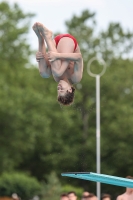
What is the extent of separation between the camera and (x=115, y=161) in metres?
53.1

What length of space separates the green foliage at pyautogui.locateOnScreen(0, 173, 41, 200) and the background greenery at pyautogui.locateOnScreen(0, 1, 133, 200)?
6142 millimetres

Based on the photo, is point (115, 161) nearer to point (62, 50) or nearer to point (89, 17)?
point (89, 17)

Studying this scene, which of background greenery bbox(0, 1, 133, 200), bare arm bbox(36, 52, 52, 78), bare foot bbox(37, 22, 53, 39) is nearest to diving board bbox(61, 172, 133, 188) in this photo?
bare arm bbox(36, 52, 52, 78)

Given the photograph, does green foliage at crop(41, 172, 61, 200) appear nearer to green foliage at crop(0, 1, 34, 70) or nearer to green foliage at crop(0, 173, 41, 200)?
green foliage at crop(0, 173, 41, 200)

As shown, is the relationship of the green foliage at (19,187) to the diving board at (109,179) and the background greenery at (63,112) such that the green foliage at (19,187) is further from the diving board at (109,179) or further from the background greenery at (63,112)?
the diving board at (109,179)

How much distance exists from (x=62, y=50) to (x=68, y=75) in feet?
1.47

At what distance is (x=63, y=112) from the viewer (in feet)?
171

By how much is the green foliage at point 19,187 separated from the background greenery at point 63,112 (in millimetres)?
6142

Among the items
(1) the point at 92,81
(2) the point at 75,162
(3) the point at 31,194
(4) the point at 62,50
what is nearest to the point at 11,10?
(1) the point at 92,81

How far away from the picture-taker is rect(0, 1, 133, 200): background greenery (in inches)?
1918

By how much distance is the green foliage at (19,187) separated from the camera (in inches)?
1561

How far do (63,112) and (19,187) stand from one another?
1260 cm

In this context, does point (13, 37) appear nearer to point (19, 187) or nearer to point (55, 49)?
point (19, 187)

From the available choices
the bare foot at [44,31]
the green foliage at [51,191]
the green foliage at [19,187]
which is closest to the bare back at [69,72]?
the bare foot at [44,31]
